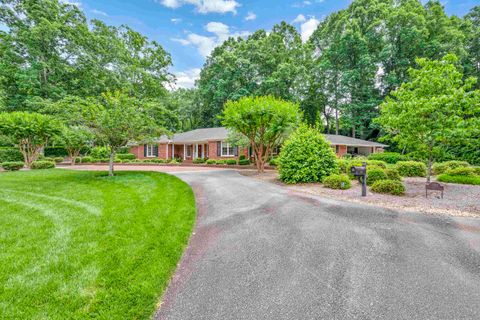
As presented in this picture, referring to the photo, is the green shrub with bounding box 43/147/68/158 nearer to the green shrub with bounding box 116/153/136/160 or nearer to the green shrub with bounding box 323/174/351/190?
the green shrub with bounding box 116/153/136/160

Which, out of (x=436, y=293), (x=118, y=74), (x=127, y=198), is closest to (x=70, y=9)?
(x=118, y=74)

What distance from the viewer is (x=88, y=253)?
12.1 ft

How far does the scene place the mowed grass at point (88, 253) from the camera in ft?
8.45

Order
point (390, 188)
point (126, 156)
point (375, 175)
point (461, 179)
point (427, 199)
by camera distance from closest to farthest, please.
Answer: point (427, 199)
point (390, 188)
point (375, 175)
point (461, 179)
point (126, 156)

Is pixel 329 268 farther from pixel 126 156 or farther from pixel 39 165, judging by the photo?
pixel 126 156

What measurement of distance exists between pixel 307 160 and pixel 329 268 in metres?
7.53

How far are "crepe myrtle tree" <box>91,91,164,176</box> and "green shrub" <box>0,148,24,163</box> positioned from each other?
16134 mm

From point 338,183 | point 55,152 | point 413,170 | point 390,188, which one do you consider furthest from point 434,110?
point 55,152

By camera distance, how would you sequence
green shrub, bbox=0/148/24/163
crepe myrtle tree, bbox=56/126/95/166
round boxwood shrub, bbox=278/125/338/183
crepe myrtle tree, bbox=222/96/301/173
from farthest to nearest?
green shrub, bbox=0/148/24/163, crepe myrtle tree, bbox=222/96/301/173, crepe myrtle tree, bbox=56/126/95/166, round boxwood shrub, bbox=278/125/338/183

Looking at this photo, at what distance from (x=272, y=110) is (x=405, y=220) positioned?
9.62m

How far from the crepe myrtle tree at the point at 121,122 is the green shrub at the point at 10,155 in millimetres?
16134

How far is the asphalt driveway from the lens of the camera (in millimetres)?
2547

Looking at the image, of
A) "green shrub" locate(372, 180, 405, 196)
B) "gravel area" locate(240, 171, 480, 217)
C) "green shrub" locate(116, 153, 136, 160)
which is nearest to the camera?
"gravel area" locate(240, 171, 480, 217)

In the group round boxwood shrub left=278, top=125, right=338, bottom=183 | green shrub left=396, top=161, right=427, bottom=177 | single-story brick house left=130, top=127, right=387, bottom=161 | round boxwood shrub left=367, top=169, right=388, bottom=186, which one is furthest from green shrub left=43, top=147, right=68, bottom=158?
green shrub left=396, top=161, right=427, bottom=177
